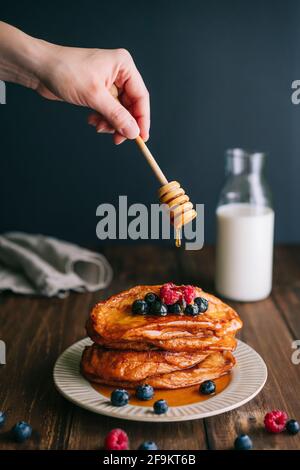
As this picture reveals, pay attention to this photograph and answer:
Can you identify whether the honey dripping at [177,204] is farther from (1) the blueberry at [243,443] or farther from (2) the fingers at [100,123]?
(1) the blueberry at [243,443]

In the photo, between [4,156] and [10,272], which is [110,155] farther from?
[10,272]

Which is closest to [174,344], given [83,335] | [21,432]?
[21,432]

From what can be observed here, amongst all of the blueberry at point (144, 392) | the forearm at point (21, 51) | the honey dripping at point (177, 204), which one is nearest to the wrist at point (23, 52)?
the forearm at point (21, 51)

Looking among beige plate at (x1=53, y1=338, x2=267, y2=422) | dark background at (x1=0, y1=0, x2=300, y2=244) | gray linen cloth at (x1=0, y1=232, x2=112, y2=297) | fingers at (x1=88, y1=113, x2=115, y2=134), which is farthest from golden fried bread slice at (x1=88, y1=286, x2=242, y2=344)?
dark background at (x1=0, y1=0, x2=300, y2=244)

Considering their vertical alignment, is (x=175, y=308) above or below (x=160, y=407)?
above

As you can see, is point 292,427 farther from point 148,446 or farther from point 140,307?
point 140,307

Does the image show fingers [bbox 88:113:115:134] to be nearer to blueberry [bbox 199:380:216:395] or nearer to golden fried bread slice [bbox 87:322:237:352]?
golden fried bread slice [bbox 87:322:237:352]

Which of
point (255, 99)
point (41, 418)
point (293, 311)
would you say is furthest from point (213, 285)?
point (41, 418)
